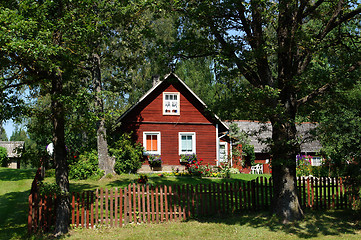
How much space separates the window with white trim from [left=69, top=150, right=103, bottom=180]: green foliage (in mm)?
6503

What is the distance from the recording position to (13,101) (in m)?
9.73

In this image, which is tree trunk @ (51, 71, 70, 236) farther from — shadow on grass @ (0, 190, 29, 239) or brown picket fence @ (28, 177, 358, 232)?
shadow on grass @ (0, 190, 29, 239)

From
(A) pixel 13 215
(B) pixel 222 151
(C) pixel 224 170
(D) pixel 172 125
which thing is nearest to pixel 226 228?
(A) pixel 13 215

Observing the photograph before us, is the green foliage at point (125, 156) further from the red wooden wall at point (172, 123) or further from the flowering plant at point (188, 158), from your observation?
the flowering plant at point (188, 158)

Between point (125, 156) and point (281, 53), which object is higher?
point (281, 53)

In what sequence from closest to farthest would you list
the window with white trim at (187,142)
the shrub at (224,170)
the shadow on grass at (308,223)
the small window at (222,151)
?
the shadow on grass at (308,223) → the shrub at (224,170) → the window with white trim at (187,142) → the small window at (222,151)

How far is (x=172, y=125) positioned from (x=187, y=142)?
67.8 inches

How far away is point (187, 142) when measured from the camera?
25.6 metres

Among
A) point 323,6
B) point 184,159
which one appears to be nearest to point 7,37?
point 323,6

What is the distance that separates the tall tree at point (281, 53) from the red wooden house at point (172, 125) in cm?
1187

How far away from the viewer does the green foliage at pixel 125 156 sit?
22.9 m

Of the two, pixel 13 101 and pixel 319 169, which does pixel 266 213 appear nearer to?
pixel 13 101

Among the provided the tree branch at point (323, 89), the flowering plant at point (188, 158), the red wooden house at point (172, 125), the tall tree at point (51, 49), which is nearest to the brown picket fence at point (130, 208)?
the tall tree at point (51, 49)

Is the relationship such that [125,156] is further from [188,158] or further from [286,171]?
[286,171]
